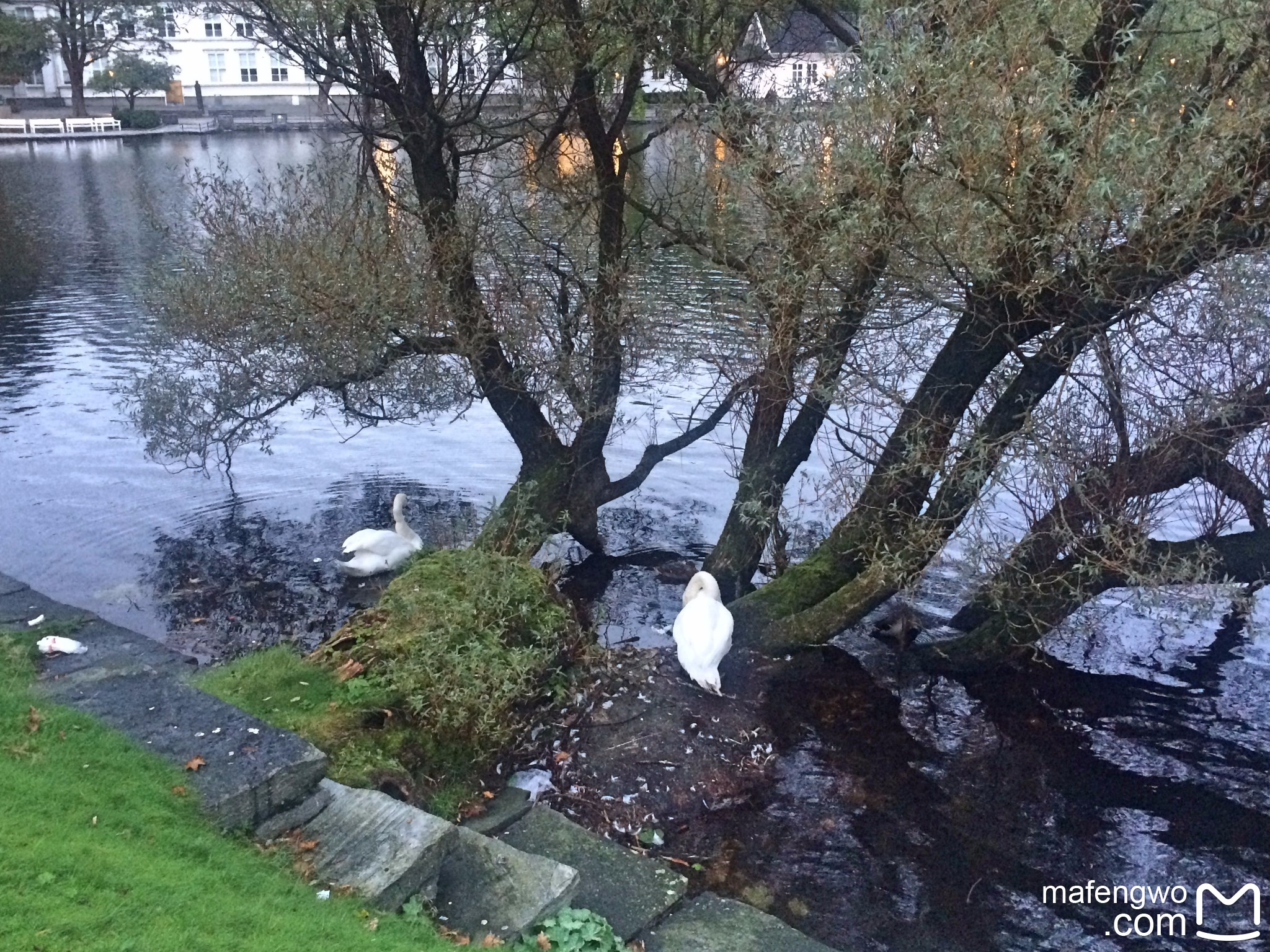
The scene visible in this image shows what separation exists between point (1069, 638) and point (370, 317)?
22.6ft

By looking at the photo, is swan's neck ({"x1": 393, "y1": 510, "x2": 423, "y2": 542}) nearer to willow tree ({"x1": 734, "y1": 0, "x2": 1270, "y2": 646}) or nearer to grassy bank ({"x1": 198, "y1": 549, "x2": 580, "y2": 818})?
grassy bank ({"x1": 198, "y1": 549, "x2": 580, "y2": 818})

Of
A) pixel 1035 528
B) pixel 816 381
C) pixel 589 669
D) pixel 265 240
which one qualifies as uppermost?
pixel 265 240

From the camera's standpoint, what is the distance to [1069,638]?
1034cm

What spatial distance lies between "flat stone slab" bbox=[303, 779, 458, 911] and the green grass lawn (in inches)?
6.4

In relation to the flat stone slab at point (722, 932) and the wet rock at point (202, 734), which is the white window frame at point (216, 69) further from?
the flat stone slab at point (722, 932)

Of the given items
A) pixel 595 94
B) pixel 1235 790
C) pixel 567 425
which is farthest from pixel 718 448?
pixel 1235 790

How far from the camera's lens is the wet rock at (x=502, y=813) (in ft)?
22.6

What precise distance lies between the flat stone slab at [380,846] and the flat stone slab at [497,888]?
0.12m

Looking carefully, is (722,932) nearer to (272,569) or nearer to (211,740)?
(211,740)

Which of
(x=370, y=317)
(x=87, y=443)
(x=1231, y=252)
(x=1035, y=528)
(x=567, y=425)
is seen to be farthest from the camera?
(x=87, y=443)

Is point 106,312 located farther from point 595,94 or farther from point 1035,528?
point 1035,528

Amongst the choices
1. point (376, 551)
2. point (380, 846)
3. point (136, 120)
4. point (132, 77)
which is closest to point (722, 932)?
point (380, 846)
